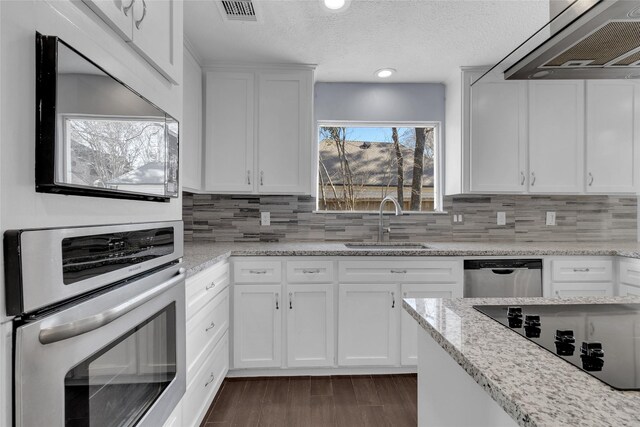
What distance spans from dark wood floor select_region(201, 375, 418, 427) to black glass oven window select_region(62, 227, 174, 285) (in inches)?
54.9

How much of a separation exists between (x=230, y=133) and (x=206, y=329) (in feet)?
5.13

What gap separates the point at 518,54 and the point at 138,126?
2810 mm

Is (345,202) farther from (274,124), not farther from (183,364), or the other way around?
(183,364)

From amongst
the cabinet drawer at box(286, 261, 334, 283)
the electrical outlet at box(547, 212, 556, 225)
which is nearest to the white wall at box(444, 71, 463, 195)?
the electrical outlet at box(547, 212, 556, 225)

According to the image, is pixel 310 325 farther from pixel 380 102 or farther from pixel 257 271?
pixel 380 102

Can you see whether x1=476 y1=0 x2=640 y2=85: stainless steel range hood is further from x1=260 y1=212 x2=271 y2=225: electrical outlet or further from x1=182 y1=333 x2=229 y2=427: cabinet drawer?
x1=260 y1=212 x2=271 y2=225: electrical outlet

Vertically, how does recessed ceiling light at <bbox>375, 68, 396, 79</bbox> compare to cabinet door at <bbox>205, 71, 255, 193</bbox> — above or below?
above

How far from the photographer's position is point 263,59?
9.07 ft

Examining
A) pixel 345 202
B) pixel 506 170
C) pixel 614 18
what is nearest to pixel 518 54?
pixel 506 170

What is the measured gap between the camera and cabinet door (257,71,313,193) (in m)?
2.84

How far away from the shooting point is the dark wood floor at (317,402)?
2043 millimetres

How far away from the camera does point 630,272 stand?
2.51 metres

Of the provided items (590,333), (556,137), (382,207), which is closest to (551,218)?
(556,137)

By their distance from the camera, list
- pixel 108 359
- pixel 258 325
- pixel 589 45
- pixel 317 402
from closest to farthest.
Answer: pixel 108 359 < pixel 589 45 < pixel 317 402 < pixel 258 325
